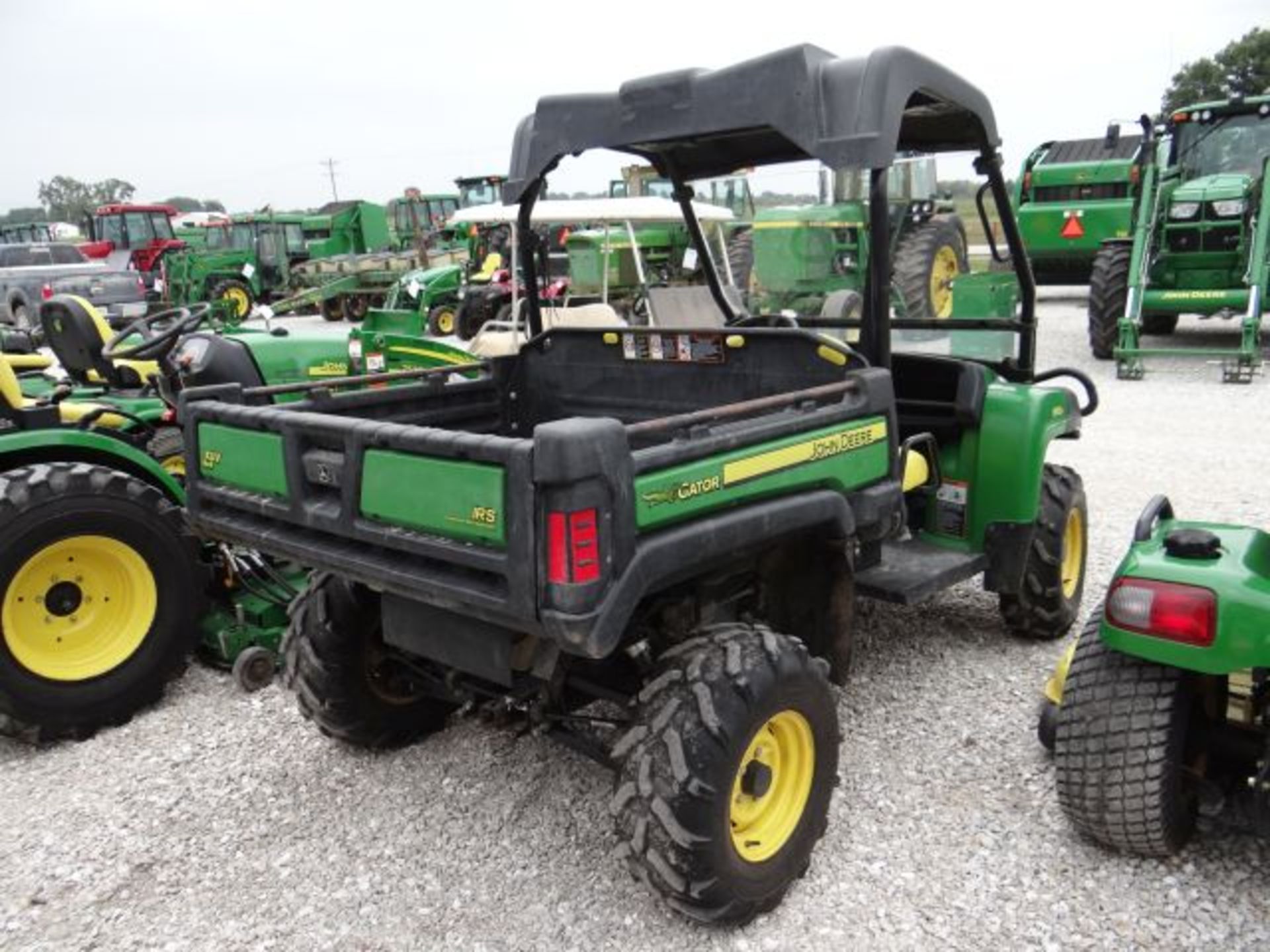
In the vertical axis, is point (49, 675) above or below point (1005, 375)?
below

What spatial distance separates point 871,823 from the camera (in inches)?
122

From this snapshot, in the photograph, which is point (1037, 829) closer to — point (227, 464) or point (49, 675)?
point (227, 464)

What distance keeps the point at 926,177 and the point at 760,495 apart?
16.9ft

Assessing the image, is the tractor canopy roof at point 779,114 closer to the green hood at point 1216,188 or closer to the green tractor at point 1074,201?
the green hood at point 1216,188

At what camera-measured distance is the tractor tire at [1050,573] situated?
413cm

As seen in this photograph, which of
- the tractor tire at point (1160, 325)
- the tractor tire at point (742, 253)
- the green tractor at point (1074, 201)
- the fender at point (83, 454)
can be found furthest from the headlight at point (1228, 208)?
the fender at point (83, 454)

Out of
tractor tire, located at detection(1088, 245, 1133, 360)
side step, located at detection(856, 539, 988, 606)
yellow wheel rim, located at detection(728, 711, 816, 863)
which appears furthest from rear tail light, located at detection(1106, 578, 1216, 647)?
tractor tire, located at detection(1088, 245, 1133, 360)

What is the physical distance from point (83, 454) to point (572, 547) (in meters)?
2.90

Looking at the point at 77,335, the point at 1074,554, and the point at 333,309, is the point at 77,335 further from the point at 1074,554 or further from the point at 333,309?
the point at 333,309

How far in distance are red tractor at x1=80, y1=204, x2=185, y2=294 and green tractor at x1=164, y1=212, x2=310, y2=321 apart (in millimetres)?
862

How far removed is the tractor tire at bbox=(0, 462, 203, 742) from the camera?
12.2 feet

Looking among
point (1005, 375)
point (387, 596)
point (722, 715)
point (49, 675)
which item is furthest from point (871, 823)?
point (49, 675)

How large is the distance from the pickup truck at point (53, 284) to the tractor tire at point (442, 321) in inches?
204

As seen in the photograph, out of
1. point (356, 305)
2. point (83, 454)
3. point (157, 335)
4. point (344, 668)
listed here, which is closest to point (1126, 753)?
point (344, 668)
